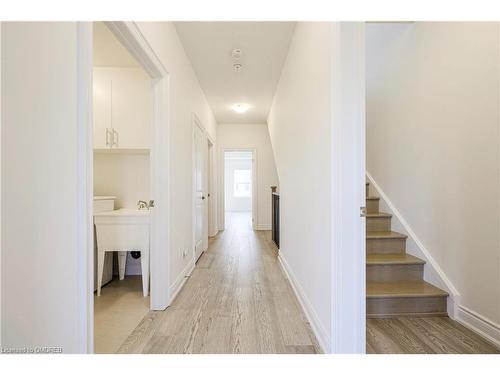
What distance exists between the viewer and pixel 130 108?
2.57m

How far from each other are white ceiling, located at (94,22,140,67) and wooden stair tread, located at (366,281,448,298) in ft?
9.82

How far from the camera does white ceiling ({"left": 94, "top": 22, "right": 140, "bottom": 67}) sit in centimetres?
213

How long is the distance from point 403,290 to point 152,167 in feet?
7.54

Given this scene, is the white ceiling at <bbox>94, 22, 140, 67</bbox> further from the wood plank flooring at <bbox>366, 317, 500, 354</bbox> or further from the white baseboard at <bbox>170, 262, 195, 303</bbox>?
the wood plank flooring at <bbox>366, 317, 500, 354</bbox>

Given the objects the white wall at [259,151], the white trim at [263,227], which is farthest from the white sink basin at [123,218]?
the white trim at [263,227]

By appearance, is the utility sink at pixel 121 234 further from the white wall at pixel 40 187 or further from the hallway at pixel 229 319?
the white wall at pixel 40 187

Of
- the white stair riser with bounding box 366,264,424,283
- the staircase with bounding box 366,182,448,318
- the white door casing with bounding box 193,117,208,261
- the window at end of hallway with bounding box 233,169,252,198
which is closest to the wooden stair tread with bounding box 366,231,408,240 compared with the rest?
the staircase with bounding box 366,182,448,318

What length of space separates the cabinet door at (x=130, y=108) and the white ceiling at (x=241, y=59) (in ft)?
2.24

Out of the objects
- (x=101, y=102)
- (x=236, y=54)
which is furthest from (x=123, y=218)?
(x=236, y=54)

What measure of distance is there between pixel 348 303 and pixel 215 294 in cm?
140

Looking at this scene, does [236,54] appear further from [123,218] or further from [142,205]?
[123,218]

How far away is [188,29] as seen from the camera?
2.40m

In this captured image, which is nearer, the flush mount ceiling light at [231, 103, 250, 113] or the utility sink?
the utility sink
